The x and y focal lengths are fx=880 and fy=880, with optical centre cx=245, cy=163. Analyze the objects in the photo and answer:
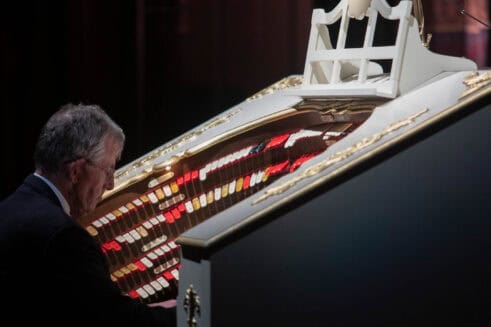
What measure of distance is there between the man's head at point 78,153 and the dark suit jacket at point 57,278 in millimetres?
154

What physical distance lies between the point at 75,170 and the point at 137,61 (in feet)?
8.38

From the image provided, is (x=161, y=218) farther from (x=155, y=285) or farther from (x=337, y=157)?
(x=337, y=157)

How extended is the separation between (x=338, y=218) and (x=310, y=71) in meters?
0.87

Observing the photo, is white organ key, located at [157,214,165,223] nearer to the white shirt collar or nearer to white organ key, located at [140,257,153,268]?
white organ key, located at [140,257,153,268]

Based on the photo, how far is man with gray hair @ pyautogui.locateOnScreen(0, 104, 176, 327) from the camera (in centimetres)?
199

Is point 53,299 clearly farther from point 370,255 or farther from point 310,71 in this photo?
point 310,71

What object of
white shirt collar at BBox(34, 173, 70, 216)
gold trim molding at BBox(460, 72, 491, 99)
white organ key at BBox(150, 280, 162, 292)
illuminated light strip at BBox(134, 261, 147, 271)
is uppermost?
gold trim molding at BBox(460, 72, 491, 99)

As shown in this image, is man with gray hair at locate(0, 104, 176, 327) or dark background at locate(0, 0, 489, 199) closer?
man with gray hair at locate(0, 104, 176, 327)

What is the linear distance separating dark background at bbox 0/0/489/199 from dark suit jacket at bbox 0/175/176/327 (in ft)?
7.83

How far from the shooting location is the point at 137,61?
4.76 meters

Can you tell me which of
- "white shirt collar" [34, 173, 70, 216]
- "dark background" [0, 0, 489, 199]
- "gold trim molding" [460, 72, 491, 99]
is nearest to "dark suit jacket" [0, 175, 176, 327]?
"white shirt collar" [34, 173, 70, 216]

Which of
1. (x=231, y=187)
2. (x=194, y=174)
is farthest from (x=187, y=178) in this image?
(x=231, y=187)

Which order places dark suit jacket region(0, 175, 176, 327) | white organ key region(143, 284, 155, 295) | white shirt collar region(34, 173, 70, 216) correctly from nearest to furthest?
dark suit jacket region(0, 175, 176, 327) → white shirt collar region(34, 173, 70, 216) → white organ key region(143, 284, 155, 295)

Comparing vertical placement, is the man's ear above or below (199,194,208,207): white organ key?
above
